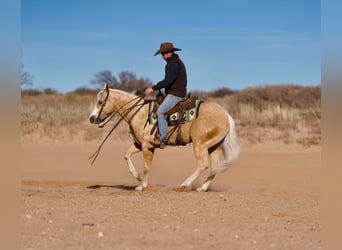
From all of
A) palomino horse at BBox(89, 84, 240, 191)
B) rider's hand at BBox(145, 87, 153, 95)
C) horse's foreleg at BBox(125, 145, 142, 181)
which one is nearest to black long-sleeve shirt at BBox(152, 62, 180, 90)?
rider's hand at BBox(145, 87, 153, 95)

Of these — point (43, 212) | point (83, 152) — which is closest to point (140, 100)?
point (43, 212)

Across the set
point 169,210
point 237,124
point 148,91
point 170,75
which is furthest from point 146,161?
point 237,124

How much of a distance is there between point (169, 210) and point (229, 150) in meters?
3.93

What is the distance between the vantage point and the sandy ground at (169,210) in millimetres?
7945

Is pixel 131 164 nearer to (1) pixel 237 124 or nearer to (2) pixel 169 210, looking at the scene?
(2) pixel 169 210

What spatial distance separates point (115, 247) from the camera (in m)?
7.50

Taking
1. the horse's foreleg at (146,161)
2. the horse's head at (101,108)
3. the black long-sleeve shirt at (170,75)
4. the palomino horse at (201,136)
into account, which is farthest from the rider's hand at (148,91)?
the horse's foreleg at (146,161)

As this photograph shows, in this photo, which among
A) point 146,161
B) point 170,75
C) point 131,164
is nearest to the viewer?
point 170,75

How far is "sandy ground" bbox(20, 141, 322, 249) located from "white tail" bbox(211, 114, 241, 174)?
569mm

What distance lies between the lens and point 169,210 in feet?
34.5

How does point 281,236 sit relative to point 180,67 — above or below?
below

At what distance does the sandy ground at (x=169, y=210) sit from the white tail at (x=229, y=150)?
57 centimetres

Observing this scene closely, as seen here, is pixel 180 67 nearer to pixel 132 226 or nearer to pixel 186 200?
pixel 186 200
